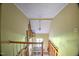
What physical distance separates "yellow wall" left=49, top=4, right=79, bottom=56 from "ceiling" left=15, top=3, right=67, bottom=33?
0.26ft

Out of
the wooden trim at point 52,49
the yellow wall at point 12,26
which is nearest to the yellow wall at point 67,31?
the wooden trim at point 52,49

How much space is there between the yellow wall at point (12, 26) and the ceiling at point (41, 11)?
0.28 ft

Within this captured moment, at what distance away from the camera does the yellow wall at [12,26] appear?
1980 mm

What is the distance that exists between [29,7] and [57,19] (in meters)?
0.44

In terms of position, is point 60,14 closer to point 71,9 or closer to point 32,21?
point 71,9

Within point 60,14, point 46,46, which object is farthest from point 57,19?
point 46,46

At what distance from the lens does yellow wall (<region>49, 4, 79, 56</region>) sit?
77.3 inches

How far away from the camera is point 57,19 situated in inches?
77.8

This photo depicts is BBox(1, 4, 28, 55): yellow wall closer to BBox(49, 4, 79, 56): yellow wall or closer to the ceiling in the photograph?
the ceiling

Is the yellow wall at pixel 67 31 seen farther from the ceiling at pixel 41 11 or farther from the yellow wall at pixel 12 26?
the yellow wall at pixel 12 26

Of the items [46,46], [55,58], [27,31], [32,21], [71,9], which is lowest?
[55,58]

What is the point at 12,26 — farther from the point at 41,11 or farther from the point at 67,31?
the point at 67,31

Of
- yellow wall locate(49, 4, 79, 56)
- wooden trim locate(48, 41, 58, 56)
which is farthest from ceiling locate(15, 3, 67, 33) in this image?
wooden trim locate(48, 41, 58, 56)

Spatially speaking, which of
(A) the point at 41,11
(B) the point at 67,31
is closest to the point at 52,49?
(B) the point at 67,31
